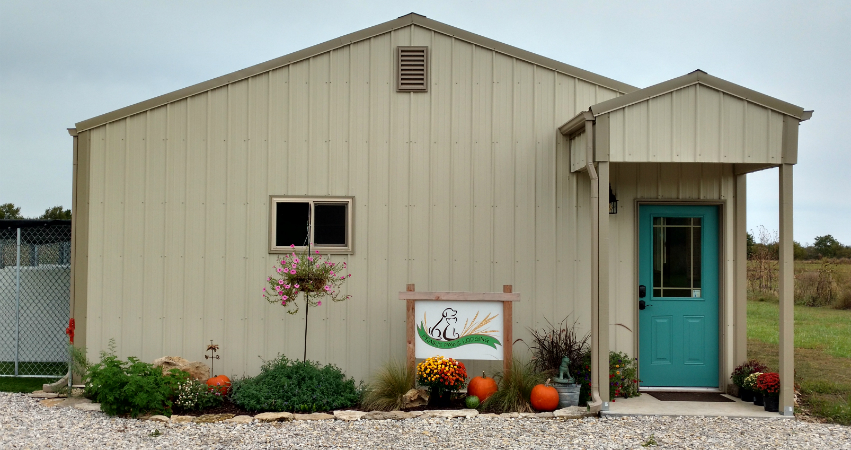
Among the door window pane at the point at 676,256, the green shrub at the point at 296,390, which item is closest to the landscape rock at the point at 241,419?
the green shrub at the point at 296,390

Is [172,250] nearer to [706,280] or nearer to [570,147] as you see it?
[570,147]

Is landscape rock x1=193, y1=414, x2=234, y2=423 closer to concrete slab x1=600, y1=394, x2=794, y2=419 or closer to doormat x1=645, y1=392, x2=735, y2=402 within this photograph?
concrete slab x1=600, y1=394, x2=794, y2=419

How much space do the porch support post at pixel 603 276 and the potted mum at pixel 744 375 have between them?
1692 millimetres

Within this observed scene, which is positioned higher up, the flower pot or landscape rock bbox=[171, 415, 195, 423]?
the flower pot

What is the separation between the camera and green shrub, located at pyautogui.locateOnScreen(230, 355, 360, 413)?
6.32 metres

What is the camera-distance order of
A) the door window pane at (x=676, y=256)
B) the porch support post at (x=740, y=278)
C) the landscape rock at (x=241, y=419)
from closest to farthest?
the landscape rock at (x=241, y=419), the porch support post at (x=740, y=278), the door window pane at (x=676, y=256)

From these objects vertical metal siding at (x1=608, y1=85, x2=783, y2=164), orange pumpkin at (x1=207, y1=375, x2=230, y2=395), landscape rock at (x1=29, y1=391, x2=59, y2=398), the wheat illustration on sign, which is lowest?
landscape rock at (x1=29, y1=391, x2=59, y2=398)

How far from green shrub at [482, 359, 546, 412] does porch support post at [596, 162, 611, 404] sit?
25.8 inches

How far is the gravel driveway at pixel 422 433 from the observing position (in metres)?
5.36

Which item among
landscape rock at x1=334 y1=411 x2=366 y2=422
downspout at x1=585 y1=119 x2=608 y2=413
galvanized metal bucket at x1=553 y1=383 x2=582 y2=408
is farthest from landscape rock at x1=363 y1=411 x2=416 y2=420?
downspout at x1=585 y1=119 x2=608 y2=413

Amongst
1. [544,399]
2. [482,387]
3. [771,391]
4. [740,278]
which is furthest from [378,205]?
[771,391]

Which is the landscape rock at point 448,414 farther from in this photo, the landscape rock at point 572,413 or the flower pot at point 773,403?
the flower pot at point 773,403

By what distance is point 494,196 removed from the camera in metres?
7.29

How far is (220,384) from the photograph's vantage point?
673 centimetres
